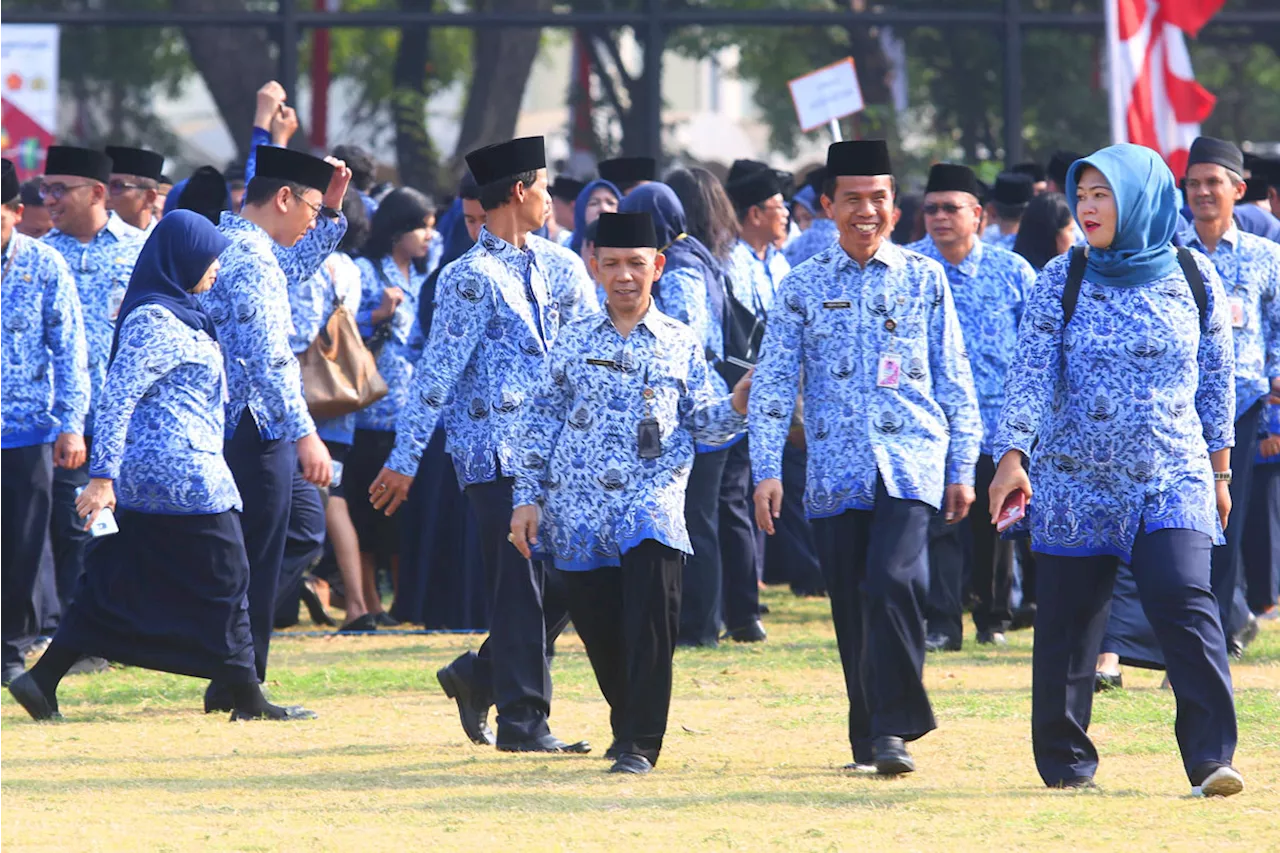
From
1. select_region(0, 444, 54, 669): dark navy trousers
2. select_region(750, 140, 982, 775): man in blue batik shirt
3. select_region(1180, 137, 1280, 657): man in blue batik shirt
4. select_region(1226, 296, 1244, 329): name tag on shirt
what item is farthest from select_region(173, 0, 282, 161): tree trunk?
select_region(750, 140, 982, 775): man in blue batik shirt

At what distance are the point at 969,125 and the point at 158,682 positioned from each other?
9.35 metres

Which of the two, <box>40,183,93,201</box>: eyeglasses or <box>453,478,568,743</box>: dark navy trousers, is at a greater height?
<box>40,183,93,201</box>: eyeglasses

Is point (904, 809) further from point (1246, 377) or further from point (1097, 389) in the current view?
point (1246, 377)

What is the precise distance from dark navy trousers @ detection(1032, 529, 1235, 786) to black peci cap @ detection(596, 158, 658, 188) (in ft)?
19.5

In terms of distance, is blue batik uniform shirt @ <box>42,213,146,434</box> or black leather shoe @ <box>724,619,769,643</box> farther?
black leather shoe @ <box>724,619,769,643</box>

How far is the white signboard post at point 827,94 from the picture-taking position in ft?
48.3

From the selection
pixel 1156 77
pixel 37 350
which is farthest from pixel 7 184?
pixel 1156 77

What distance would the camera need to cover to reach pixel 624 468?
720cm

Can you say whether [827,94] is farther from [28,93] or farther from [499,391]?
[499,391]

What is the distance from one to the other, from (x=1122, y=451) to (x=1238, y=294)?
10.4 feet

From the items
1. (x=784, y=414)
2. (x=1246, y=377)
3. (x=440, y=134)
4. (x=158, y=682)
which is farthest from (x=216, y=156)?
(x=784, y=414)

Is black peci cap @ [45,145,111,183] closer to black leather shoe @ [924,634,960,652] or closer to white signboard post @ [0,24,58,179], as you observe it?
black leather shoe @ [924,634,960,652]

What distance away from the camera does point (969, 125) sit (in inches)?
678

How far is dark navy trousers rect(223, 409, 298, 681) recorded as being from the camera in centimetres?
863
